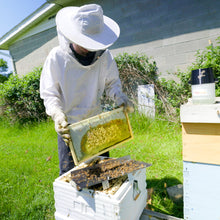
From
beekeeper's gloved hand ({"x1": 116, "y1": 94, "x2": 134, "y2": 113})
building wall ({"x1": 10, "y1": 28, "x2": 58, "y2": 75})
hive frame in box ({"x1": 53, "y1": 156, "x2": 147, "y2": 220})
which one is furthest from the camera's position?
building wall ({"x1": 10, "y1": 28, "x2": 58, "y2": 75})

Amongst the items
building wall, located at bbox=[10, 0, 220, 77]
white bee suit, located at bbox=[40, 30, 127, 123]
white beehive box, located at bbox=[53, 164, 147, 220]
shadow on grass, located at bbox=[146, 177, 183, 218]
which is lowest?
shadow on grass, located at bbox=[146, 177, 183, 218]

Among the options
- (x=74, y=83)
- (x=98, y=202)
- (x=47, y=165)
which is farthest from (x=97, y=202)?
(x=47, y=165)

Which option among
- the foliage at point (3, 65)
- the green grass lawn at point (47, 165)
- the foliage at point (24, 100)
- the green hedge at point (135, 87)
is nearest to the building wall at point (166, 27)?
the green hedge at point (135, 87)

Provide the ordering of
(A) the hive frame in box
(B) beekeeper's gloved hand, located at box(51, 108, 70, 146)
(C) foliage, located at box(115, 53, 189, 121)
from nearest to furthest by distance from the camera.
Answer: (A) the hive frame in box
(B) beekeeper's gloved hand, located at box(51, 108, 70, 146)
(C) foliage, located at box(115, 53, 189, 121)

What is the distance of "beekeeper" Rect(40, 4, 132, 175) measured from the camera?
1.44 m

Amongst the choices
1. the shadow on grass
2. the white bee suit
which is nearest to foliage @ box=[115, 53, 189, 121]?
the shadow on grass

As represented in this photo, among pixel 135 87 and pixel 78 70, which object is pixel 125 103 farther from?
pixel 135 87

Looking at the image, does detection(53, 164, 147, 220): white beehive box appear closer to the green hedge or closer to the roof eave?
the green hedge

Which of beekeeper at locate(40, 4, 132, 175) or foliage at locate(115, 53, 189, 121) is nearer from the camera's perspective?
beekeeper at locate(40, 4, 132, 175)

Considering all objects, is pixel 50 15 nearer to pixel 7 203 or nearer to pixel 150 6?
pixel 150 6

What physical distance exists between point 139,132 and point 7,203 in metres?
2.91

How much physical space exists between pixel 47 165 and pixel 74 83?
2.10 meters

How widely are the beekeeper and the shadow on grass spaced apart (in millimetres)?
1146

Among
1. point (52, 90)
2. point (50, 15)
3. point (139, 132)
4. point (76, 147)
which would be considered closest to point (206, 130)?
point (76, 147)
